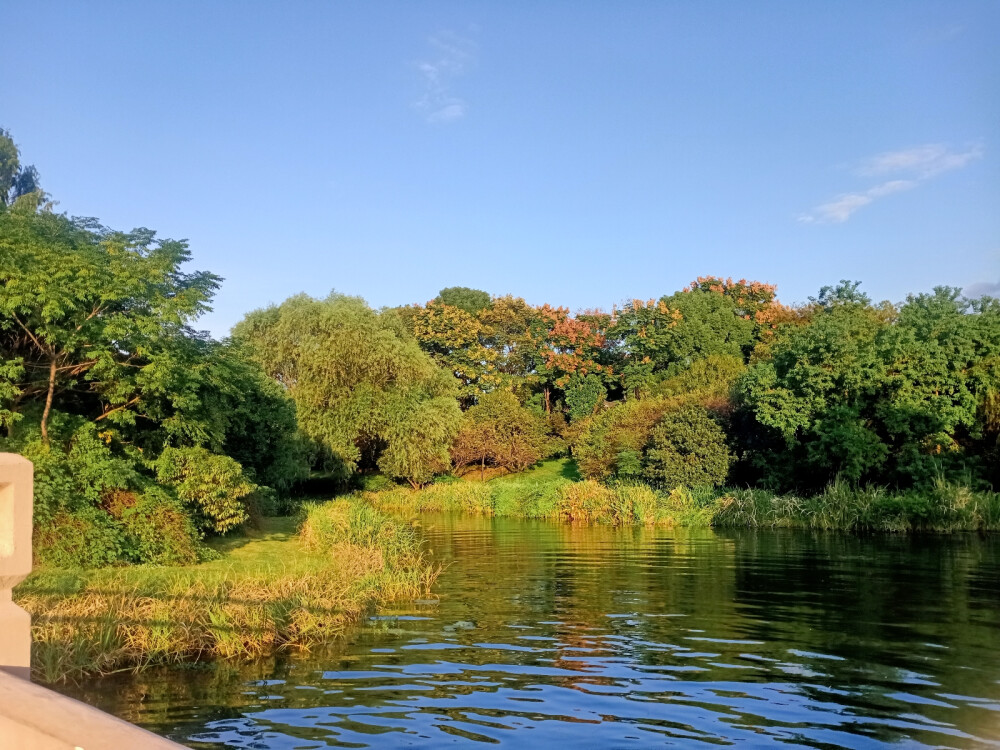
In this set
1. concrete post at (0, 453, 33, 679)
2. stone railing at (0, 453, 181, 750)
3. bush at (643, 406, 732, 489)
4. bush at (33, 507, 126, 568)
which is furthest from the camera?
bush at (643, 406, 732, 489)

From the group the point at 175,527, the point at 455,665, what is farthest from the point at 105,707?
the point at 175,527

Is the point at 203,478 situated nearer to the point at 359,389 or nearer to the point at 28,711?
the point at 28,711

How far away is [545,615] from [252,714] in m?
6.29

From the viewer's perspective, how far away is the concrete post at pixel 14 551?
293cm

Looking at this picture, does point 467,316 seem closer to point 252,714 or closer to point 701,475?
point 701,475

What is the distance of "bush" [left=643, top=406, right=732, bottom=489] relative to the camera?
1368 inches

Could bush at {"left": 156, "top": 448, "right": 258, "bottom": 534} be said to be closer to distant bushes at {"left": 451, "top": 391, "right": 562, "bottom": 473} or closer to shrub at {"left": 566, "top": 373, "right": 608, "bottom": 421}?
distant bushes at {"left": 451, "top": 391, "right": 562, "bottom": 473}

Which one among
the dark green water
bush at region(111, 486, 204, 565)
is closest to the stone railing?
the dark green water

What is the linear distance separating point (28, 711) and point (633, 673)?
29.2 feet

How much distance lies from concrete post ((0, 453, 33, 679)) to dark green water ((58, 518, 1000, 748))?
16.6ft

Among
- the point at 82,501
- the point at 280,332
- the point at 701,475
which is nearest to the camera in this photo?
the point at 82,501

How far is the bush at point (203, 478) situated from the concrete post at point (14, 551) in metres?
14.5

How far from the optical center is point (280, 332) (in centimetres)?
4200

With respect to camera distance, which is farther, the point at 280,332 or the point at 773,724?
the point at 280,332
